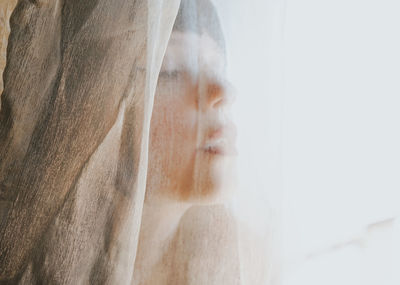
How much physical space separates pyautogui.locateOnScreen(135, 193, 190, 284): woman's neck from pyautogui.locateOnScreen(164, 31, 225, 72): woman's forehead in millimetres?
188

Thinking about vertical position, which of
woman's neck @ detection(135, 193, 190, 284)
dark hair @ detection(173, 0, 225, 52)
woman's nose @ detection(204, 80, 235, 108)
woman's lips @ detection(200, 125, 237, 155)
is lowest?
woman's neck @ detection(135, 193, 190, 284)

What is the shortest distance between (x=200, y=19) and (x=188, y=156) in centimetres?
19

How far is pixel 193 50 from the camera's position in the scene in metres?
0.52

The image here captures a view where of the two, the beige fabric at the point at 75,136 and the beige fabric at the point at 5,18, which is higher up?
the beige fabric at the point at 5,18

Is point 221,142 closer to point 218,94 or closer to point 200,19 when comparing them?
point 218,94

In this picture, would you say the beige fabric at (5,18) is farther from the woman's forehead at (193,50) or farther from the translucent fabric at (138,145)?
the woman's forehead at (193,50)

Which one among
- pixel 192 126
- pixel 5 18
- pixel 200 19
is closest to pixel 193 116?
pixel 192 126

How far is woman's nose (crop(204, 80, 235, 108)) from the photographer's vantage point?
0.50m

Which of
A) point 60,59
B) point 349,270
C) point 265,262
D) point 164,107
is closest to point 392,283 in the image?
point 349,270

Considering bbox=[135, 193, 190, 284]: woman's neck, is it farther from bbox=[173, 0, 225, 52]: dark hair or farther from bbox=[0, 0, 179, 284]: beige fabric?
bbox=[173, 0, 225, 52]: dark hair

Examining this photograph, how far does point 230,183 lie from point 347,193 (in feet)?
0.64

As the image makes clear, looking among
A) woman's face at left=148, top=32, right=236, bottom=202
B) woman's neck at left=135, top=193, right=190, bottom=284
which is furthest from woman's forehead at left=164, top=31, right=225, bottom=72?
woman's neck at left=135, top=193, right=190, bottom=284

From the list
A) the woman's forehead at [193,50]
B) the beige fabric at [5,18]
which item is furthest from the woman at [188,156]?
the beige fabric at [5,18]

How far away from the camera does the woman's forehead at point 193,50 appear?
1.70 feet
